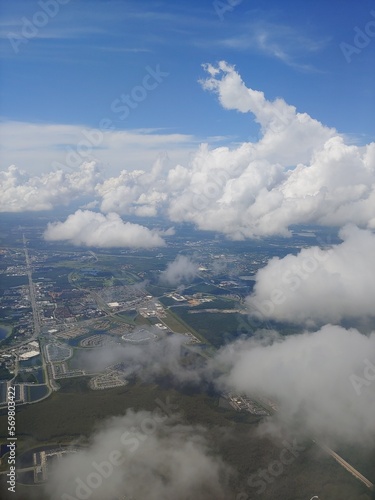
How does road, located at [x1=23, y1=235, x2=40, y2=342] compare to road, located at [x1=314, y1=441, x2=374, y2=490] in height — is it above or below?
above

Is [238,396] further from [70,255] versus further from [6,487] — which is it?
[70,255]

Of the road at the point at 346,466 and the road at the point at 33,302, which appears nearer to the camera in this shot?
the road at the point at 346,466

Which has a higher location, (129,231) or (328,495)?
(129,231)

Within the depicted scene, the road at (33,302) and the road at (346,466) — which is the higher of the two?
the road at (33,302)

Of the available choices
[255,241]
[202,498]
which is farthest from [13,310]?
[255,241]

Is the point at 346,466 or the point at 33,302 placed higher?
the point at 33,302

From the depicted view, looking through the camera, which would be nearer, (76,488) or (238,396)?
(76,488)

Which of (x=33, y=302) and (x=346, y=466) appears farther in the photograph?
(x=33, y=302)

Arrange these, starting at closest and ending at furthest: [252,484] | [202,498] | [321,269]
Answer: [202,498] → [252,484] → [321,269]

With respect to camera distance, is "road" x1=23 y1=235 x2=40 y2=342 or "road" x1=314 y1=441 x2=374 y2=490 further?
"road" x1=23 y1=235 x2=40 y2=342

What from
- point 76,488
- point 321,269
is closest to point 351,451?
point 76,488

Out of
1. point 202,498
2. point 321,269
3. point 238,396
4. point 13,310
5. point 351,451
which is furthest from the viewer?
point 321,269
